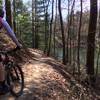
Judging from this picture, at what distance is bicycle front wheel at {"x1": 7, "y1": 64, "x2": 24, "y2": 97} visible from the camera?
7395 mm

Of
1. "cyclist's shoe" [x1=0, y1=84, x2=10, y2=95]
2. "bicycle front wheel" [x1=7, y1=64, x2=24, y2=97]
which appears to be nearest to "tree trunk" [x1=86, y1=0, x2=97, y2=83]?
"bicycle front wheel" [x1=7, y1=64, x2=24, y2=97]

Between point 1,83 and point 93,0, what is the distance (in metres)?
9.27

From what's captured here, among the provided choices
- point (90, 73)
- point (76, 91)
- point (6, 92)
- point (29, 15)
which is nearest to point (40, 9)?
point (29, 15)

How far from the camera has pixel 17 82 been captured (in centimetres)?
763

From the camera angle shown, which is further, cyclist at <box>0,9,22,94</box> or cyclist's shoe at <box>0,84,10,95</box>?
cyclist's shoe at <box>0,84,10,95</box>

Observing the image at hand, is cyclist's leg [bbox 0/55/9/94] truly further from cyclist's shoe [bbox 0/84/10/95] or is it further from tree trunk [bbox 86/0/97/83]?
tree trunk [bbox 86/0/97/83]

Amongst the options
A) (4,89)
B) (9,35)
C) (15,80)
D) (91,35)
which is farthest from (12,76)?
(91,35)

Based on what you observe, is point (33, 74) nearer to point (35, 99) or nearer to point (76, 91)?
point (76, 91)

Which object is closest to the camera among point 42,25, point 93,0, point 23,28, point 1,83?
point 1,83

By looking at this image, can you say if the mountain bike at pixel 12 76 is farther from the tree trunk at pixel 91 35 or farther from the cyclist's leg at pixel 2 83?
the tree trunk at pixel 91 35

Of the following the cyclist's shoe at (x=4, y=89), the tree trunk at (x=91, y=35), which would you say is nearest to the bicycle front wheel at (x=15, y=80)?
the cyclist's shoe at (x=4, y=89)

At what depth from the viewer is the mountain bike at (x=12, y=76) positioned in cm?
727

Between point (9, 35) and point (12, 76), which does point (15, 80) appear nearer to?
point (12, 76)

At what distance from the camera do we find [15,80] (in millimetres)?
7605
